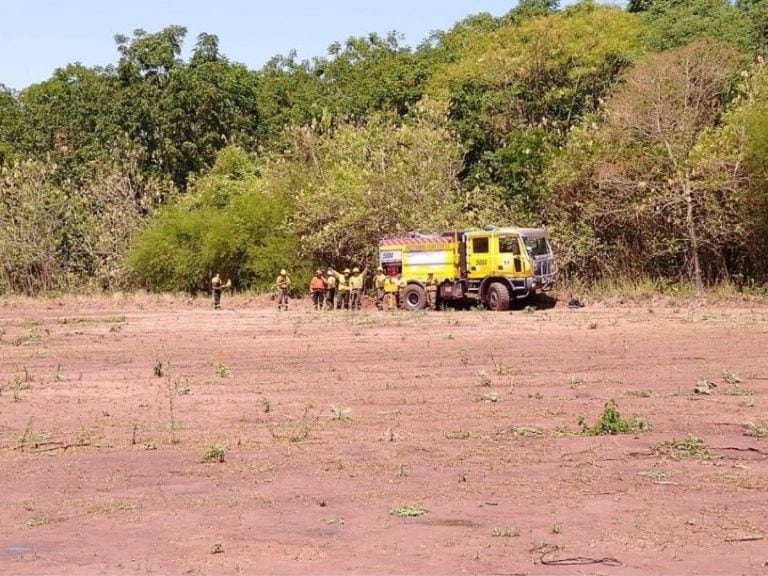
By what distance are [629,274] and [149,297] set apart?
20.2 m

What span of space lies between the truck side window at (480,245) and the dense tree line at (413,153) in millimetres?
5590

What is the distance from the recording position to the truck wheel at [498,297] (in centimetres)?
3361

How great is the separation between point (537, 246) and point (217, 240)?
16.5 meters

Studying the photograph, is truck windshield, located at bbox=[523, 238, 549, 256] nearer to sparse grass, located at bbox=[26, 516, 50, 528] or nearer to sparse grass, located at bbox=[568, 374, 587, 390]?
sparse grass, located at bbox=[568, 374, 587, 390]

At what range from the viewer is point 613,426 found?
41.1ft

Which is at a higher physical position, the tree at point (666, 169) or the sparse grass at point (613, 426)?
the tree at point (666, 169)

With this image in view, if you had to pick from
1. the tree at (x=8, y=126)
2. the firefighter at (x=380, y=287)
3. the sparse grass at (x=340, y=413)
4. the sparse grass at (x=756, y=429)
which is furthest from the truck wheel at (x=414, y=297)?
the tree at (x=8, y=126)

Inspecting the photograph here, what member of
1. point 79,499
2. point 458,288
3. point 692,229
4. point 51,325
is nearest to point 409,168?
point 458,288

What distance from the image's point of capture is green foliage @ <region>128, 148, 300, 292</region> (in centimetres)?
4506

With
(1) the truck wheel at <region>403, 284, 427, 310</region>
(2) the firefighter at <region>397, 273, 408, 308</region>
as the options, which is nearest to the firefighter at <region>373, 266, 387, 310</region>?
(2) the firefighter at <region>397, 273, 408, 308</region>

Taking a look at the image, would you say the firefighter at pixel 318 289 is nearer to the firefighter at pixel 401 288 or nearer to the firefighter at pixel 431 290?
the firefighter at pixel 401 288

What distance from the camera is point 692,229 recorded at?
35.2 m

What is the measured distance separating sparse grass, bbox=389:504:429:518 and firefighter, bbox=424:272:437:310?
85.7 feet

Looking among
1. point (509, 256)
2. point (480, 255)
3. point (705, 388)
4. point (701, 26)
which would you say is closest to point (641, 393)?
point (705, 388)
